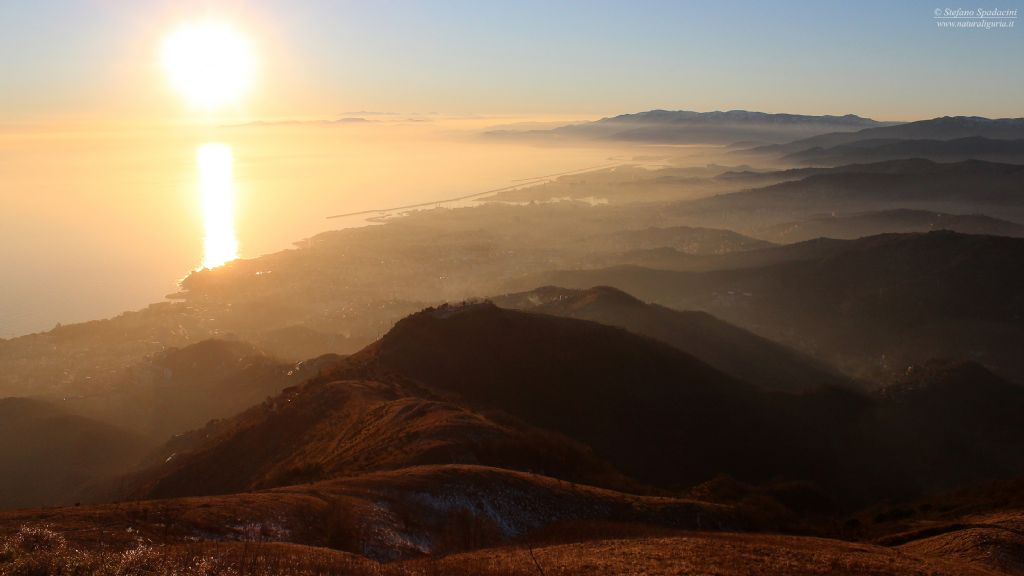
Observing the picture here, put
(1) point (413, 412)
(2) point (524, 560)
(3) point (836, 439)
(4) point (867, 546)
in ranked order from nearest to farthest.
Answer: (2) point (524, 560)
(4) point (867, 546)
(1) point (413, 412)
(3) point (836, 439)

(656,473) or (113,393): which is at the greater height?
(656,473)

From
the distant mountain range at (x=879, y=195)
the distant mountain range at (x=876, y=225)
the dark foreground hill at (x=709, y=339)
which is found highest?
the distant mountain range at (x=879, y=195)

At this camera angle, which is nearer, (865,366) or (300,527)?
(300,527)

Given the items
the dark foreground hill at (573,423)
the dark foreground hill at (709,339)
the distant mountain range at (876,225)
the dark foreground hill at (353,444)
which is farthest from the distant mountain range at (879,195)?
the dark foreground hill at (353,444)

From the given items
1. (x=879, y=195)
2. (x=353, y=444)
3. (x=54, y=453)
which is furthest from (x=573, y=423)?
(x=879, y=195)

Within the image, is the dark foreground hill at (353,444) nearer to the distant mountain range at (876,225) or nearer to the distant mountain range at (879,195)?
the distant mountain range at (876,225)

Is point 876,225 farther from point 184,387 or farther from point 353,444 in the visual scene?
point 353,444

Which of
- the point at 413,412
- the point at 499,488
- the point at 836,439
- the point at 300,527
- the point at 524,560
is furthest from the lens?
the point at 836,439

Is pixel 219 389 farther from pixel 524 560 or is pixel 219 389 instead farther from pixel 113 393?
pixel 524 560

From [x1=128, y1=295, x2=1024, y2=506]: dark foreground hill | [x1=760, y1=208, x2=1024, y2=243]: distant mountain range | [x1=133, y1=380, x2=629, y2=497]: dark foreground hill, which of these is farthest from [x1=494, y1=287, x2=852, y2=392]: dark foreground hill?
[x1=760, y1=208, x2=1024, y2=243]: distant mountain range

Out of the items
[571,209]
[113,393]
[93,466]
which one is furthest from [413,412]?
[571,209]
